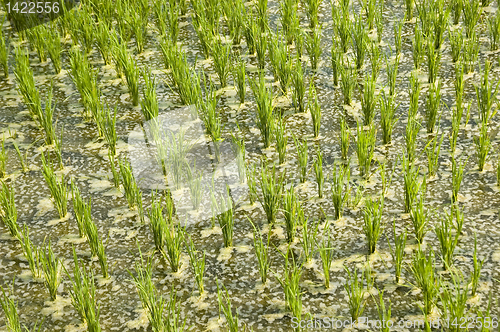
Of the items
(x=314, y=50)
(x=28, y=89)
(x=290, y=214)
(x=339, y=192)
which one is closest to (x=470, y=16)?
(x=314, y=50)

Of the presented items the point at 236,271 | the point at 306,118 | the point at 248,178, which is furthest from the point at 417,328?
the point at 306,118

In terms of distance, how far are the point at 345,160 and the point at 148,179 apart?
97cm

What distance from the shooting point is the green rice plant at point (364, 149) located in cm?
281

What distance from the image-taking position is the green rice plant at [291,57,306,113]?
3.29 meters

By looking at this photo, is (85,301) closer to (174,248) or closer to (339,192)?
(174,248)

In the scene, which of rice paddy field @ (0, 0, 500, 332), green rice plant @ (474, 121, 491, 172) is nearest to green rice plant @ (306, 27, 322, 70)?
rice paddy field @ (0, 0, 500, 332)

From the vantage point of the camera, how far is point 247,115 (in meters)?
3.42

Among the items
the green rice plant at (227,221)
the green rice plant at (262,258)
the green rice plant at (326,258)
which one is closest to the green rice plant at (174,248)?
the green rice plant at (227,221)

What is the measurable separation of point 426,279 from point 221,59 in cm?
184

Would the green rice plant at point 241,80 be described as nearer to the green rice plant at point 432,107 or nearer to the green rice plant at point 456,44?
the green rice plant at point 432,107

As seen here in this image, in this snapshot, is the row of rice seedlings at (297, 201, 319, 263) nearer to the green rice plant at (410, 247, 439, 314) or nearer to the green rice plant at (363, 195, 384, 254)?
the green rice plant at (363, 195, 384, 254)

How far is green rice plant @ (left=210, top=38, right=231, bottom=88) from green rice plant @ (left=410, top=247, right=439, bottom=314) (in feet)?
5.63

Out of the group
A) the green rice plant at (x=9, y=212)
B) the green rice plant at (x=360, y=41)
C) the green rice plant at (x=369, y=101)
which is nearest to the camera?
the green rice plant at (x=9, y=212)

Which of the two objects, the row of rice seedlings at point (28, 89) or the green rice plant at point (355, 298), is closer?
the green rice plant at point (355, 298)
